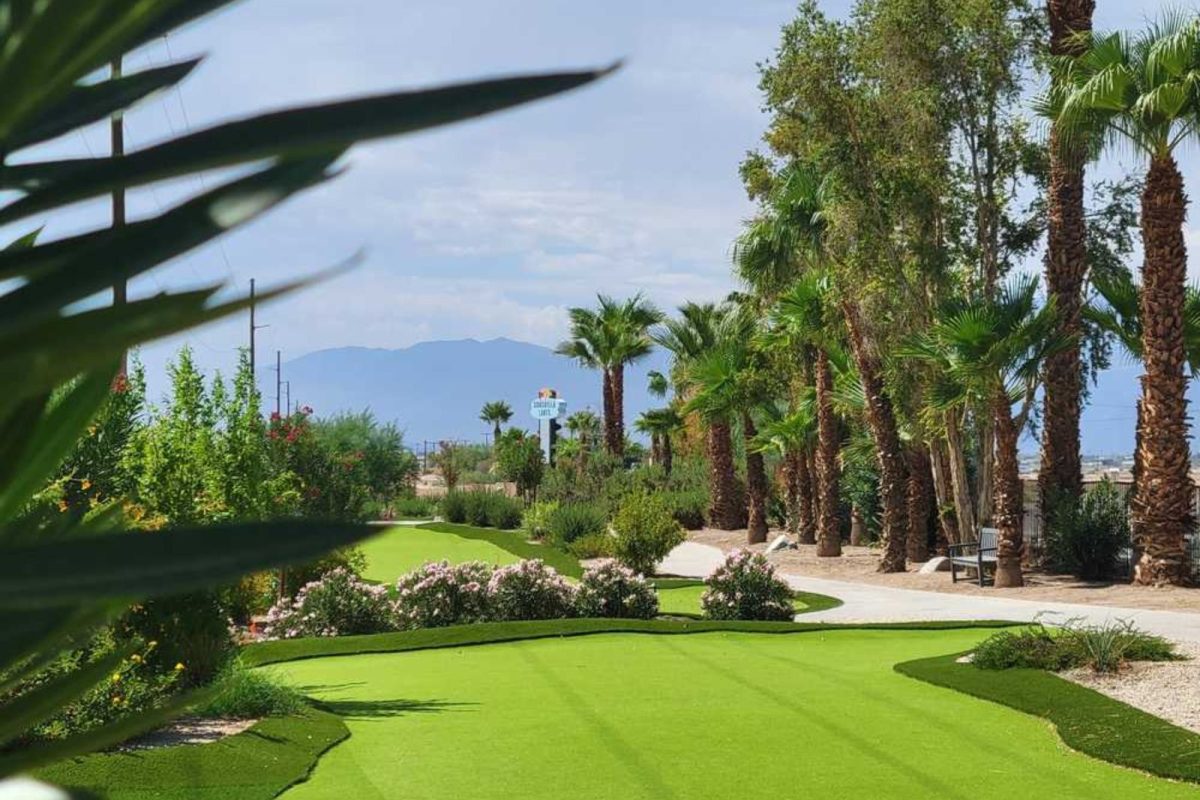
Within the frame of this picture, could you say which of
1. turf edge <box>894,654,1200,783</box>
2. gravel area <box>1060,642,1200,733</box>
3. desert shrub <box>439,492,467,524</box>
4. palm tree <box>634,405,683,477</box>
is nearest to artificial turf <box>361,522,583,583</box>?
desert shrub <box>439,492,467,524</box>

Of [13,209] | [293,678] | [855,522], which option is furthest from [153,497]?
[855,522]

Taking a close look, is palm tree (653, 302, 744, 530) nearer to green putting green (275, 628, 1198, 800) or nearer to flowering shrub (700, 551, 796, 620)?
flowering shrub (700, 551, 796, 620)

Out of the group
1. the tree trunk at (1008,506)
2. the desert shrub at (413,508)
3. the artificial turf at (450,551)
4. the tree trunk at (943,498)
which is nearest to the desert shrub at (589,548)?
the artificial turf at (450,551)

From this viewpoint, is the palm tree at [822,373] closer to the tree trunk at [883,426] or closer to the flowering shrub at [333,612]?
the tree trunk at [883,426]

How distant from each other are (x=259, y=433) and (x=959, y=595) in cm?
1069

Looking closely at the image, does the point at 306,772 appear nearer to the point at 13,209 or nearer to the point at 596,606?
the point at 13,209

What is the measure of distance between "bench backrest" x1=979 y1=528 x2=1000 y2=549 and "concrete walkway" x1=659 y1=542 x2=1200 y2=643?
1.76 meters

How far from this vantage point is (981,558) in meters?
22.6

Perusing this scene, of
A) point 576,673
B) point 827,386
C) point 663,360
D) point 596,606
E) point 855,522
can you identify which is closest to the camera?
point 576,673

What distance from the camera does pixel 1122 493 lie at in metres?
23.2

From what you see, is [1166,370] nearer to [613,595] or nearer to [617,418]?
[613,595]

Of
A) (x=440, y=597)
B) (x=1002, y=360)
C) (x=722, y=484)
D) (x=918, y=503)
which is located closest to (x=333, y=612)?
(x=440, y=597)

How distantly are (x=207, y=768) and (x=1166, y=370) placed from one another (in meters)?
15.4

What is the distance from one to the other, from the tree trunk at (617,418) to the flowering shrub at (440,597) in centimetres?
2717
